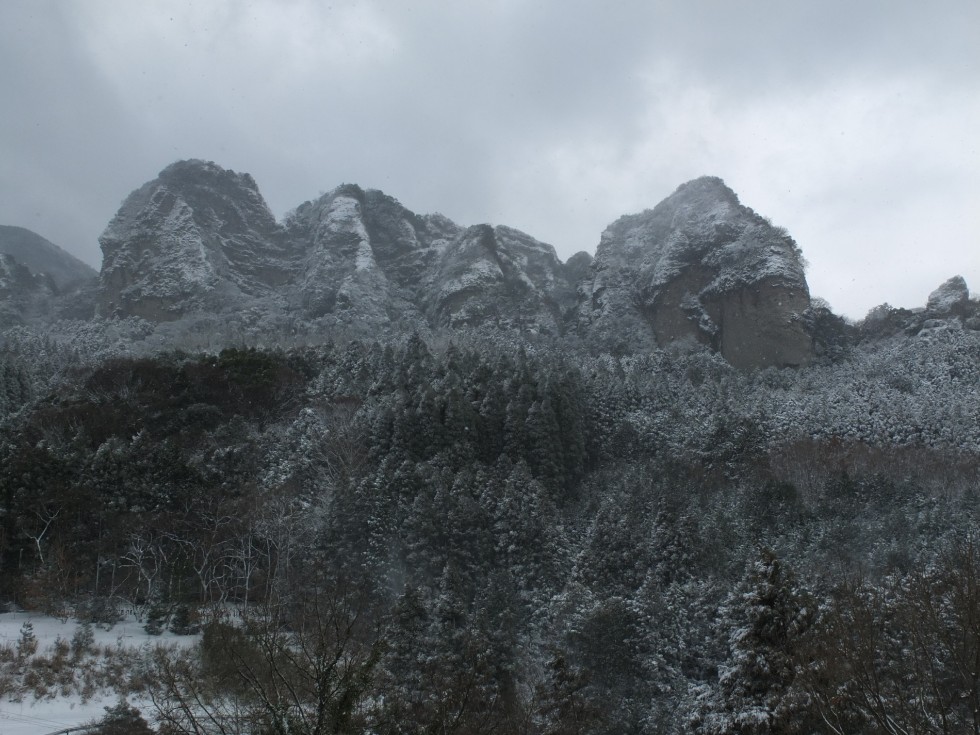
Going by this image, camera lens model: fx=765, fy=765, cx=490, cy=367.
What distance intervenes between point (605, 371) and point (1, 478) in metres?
43.4

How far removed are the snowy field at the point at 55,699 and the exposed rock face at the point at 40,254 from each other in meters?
150

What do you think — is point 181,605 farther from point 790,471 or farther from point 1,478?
point 790,471

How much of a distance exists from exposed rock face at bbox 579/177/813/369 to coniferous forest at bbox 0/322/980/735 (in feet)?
69.8

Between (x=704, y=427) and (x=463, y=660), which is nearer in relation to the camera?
(x=463, y=660)

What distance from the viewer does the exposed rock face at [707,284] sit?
81375 mm

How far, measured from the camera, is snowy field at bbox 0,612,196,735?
53.4 ft

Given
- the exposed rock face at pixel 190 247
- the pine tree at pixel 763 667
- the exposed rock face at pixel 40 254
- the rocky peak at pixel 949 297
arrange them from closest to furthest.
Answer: the pine tree at pixel 763 667, the rocky peak at pixel 949 297, the exposed rock face at pixel 190 247, the exposed rock face at pixel 40 254

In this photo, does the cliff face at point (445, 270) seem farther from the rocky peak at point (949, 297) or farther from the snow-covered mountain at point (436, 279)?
the rocky peak at point (949, 297)

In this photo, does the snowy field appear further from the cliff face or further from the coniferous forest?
the cliff face

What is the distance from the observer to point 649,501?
38.4m

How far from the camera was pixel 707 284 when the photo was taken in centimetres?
8925

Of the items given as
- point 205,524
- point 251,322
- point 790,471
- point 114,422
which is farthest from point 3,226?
point 790,471

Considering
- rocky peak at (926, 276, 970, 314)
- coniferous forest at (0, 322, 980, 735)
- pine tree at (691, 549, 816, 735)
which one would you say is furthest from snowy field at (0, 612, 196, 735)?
rocky peak at (926, 276, 970, 314)

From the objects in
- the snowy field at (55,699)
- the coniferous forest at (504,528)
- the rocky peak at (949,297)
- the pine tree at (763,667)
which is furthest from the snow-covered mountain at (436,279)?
the pine tree at (763,667)
